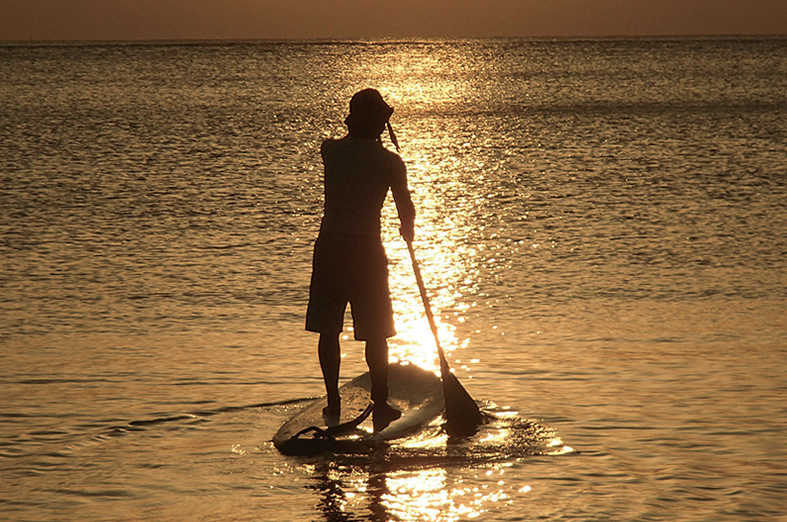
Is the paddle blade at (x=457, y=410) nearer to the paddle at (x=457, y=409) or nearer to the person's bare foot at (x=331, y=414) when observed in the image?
A: the paddle at (x=457, y=409)

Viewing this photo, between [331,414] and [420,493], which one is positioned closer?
[420,493]

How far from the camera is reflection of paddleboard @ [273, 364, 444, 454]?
7227 mm

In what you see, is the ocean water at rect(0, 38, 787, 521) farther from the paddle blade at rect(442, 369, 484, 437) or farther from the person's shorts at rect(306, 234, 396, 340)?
the person's shorts at rect(306, 234, 396, 340)

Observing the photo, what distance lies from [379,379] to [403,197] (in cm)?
114

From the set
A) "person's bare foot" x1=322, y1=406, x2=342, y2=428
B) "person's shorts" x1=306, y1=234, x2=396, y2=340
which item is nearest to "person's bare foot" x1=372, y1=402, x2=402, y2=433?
"person's bare foot" x1=322, y1=406, x2=342, y2=428

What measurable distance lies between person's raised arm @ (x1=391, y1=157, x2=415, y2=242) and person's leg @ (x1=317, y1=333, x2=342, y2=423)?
78 cm

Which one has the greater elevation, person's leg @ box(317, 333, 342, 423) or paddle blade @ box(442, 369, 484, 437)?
person's leg @ box(317, 333, 342, 423)

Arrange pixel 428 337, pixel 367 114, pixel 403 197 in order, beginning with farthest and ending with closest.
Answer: pixel 428 337
pixel 403 197
pixel 367 114

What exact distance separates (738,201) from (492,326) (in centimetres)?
1126

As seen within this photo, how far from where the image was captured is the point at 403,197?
7.46 metres

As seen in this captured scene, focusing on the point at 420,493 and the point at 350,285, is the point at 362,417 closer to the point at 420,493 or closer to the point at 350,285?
the point at 350,285

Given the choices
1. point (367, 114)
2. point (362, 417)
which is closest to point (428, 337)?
point (362, 417)

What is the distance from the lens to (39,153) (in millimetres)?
33031

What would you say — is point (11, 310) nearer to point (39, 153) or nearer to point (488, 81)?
point (39, 153)
